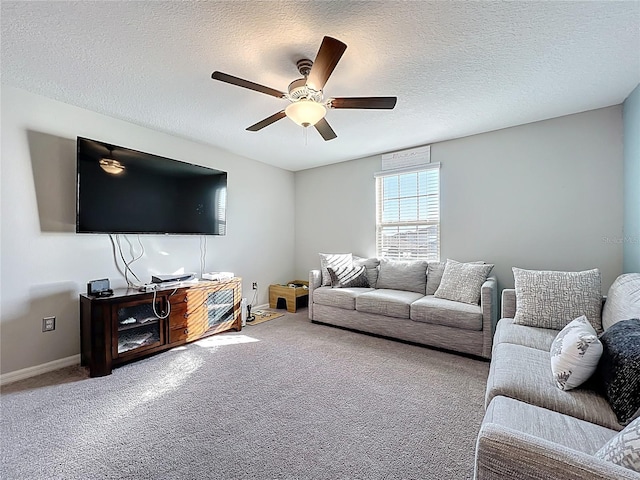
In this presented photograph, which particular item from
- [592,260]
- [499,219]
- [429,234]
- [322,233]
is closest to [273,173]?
[322,233]

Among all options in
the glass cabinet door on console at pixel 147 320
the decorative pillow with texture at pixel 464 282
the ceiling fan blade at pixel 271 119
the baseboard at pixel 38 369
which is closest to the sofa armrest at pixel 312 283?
the glass cabinet door on console at pixel 147 320

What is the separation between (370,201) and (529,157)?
199 cm

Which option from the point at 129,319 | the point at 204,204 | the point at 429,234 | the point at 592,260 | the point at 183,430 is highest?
the point at 204,204

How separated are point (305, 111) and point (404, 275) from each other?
8.22ft

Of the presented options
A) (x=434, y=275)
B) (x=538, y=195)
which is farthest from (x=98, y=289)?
(x=538, y=195)

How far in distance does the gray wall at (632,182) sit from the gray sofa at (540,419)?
0.76 m

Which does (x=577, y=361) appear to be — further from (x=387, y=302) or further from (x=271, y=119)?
(x=271, y=119)

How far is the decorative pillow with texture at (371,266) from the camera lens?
395 centimetres

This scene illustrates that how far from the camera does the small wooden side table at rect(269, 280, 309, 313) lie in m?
4.45

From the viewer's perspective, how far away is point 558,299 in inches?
85.7

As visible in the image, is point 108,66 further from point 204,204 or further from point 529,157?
point 529,157

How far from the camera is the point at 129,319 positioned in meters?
2.60

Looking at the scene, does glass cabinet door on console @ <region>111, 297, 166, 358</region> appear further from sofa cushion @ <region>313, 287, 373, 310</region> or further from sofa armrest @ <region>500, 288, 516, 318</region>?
sofa armrest @ <region>500, 288, 516, 318</region>

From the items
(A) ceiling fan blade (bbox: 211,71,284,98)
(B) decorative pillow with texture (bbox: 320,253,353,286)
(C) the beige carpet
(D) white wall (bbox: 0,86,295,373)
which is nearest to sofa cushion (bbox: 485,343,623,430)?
(A) ceiling fan blade (bbox: 211,71,284,98)
